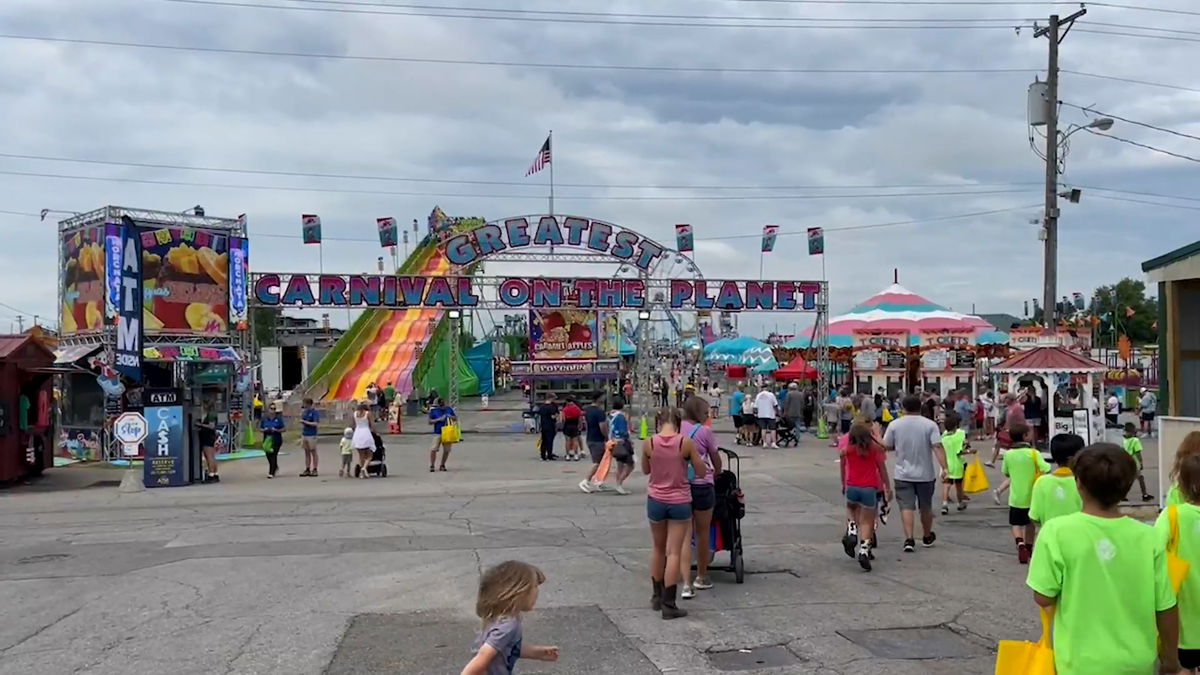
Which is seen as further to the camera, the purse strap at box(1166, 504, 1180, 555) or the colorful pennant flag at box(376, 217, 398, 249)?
the colorful pennant flag at box(376, 217, 398, 249)

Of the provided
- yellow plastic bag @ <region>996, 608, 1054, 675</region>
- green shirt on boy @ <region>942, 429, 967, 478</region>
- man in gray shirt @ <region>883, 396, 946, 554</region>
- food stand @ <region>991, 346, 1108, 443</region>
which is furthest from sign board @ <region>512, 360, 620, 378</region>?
yellow plastic bag @ <region>996, 608, 1054, 675</region>

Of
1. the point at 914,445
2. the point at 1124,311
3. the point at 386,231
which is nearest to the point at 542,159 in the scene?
the point at 386,231

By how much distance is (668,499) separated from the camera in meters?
7.83

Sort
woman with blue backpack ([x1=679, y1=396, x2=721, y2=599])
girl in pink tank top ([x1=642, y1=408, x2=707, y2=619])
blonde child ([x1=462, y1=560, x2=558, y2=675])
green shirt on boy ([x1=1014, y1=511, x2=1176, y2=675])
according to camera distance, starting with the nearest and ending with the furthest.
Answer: green shirt on boy ([x1=1014, y1=511, x2=1176, y2=675]) < blonde child ([x1=462, y1=560, x2=558, y2=675]) < girl in pink tank top ([x1=642, y1=408, x2=707, y2=619]) < woman with blue backpack ([x1=679, y1=396, x2=721, y2=599])

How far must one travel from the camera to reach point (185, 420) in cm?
1936

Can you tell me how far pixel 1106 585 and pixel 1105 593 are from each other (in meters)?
0.03

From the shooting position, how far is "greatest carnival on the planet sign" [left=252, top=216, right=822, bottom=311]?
31.4 meters

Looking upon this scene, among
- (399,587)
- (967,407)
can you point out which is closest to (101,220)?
(399,587)

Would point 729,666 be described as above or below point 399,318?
below

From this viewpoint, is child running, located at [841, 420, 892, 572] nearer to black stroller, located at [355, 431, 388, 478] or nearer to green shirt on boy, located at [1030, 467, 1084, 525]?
green shirt on boy, located at [1030, 467, 1084, 525]

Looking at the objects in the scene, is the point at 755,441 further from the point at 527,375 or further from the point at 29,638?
the point at 29,638

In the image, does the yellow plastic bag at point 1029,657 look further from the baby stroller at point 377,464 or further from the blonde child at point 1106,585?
the baby stroller at point 377,464

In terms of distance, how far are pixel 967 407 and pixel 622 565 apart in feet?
64.6

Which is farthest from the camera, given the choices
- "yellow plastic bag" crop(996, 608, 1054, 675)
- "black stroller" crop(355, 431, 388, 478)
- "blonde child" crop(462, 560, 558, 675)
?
"black stroller" crop(355, 431, 388, 478)
